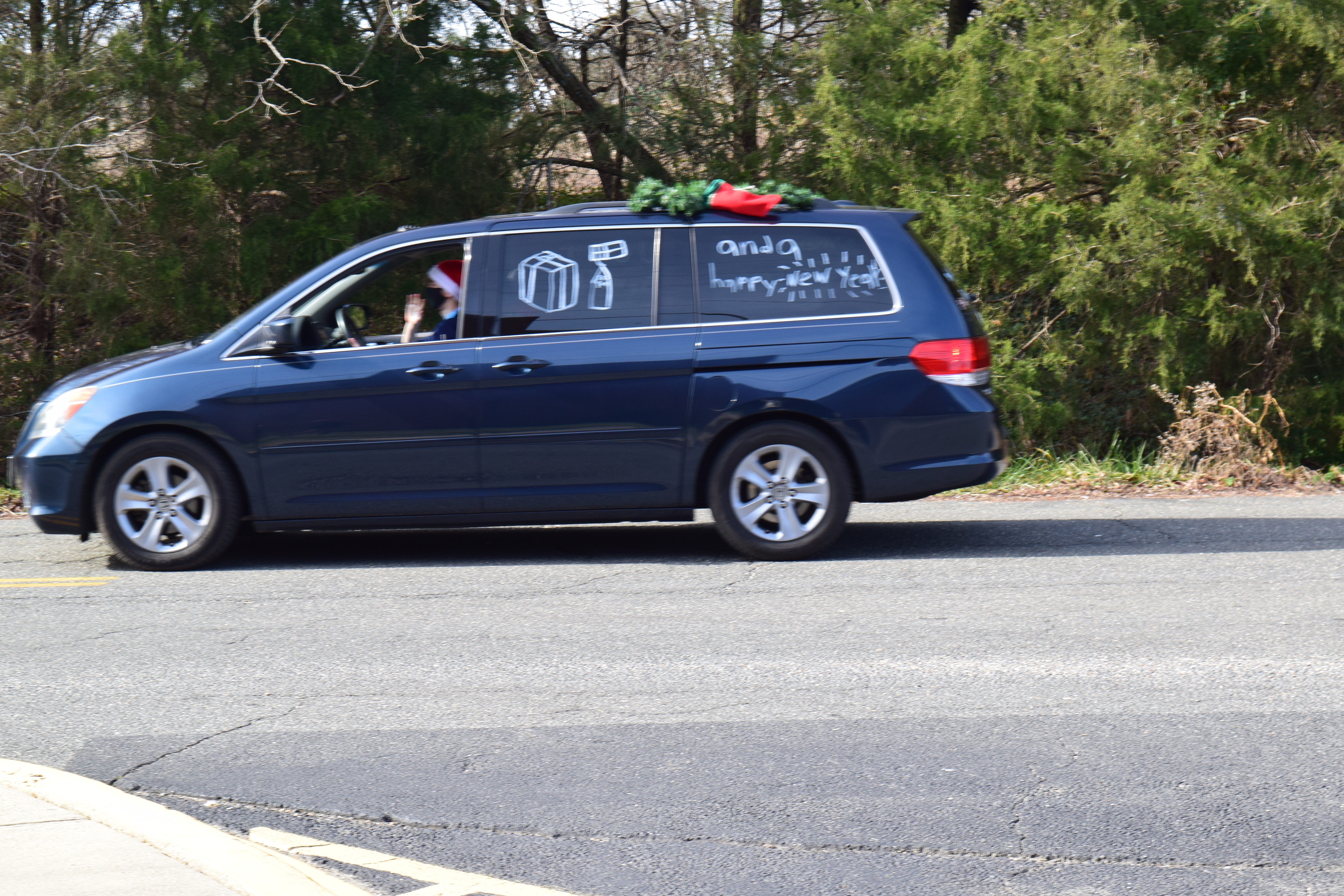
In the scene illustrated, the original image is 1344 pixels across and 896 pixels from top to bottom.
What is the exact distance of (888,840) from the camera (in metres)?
3.90

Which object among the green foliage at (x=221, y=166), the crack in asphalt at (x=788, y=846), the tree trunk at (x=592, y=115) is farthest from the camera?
the tree trunk at (x=592, y=115)

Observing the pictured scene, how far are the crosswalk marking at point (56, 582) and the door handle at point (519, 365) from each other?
7.94 feet

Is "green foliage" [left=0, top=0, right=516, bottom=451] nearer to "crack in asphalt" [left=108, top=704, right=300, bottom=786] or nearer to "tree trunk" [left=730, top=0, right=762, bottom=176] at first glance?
"tree trunk" [left=730, top=0, right=762, bottom=176]

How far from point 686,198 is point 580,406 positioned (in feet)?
4.45

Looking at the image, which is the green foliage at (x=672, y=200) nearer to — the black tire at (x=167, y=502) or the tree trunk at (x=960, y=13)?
the black tire at (x=167, y=502)

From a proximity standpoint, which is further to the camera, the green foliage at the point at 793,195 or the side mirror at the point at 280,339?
the green foliage at the point at 793,195

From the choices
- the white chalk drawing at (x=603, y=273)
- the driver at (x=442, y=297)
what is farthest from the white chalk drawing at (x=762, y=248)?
the driver at (x=442, y=297)

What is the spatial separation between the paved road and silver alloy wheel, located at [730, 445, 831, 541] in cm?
31

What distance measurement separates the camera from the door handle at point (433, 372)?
7.69 m

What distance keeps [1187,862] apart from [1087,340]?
29.3 feet

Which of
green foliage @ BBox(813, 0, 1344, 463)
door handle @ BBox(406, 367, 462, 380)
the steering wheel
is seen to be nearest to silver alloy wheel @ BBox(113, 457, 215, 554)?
the steering wheel

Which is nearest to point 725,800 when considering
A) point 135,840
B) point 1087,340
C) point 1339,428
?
point 135,840

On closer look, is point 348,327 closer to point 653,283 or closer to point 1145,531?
point 653,283

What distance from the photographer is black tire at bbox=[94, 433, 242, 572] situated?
7695mm
